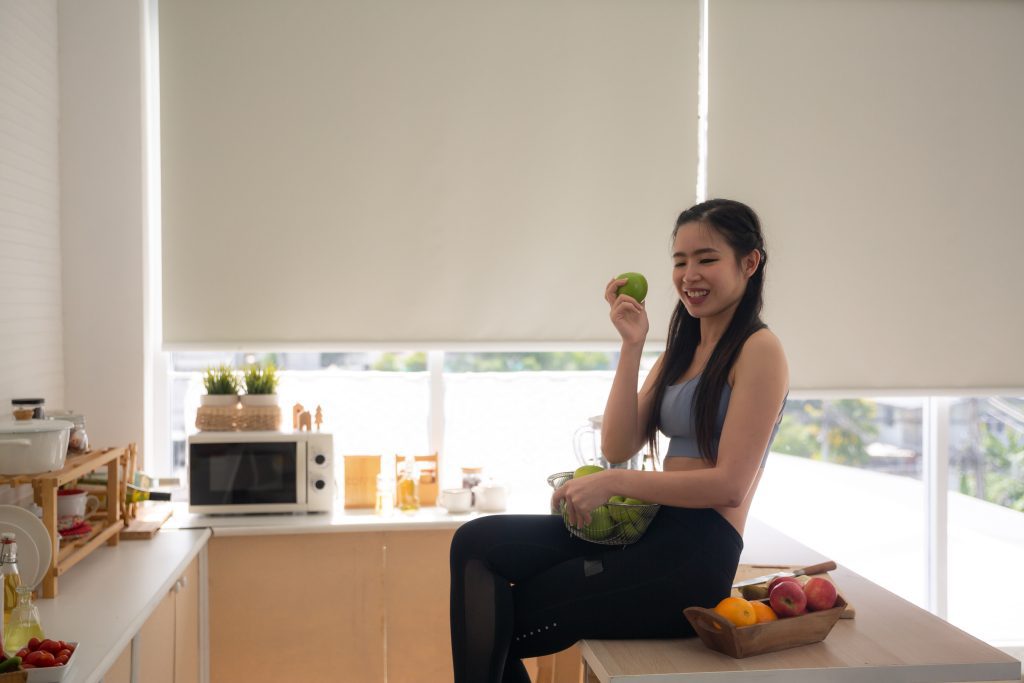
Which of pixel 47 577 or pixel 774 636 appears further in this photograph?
pixel 47 577

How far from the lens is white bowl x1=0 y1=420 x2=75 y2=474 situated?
2.07 m

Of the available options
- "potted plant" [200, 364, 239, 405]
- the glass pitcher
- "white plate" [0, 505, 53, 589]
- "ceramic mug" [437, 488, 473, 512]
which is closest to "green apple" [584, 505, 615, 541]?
"white plate" [0, 505, 53, 589]

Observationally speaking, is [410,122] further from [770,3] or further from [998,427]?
[998,427]

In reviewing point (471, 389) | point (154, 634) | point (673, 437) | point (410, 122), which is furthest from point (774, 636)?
point (410, 122)

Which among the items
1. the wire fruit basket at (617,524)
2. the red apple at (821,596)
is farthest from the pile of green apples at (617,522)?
the red apple at (821,596)

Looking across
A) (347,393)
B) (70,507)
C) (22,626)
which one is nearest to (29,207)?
(70,507)

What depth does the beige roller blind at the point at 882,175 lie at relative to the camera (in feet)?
11.7

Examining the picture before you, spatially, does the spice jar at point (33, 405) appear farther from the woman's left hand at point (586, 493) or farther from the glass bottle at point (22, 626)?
the woman's left hand at point (586, 493)

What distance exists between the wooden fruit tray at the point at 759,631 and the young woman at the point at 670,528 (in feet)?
0.32

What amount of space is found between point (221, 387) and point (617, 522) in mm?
1905

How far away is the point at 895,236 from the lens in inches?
143

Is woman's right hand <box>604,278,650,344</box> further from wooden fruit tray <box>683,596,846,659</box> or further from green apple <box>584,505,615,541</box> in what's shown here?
wooden fruit tray <box>683,596,846,659</box>

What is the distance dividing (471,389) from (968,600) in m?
2.35

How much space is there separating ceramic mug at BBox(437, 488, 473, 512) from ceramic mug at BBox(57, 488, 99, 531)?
121 cm
